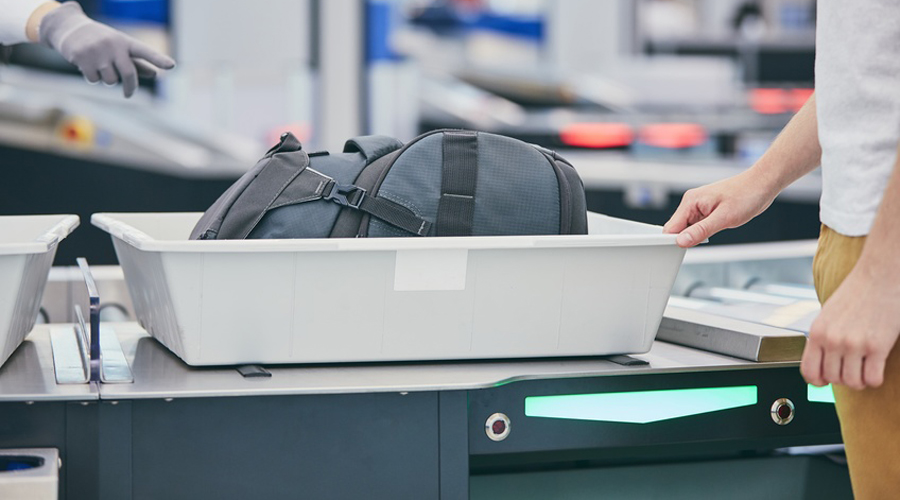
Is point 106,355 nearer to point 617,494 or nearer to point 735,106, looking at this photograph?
point 617,494

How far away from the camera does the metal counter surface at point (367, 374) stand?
1.04 metres

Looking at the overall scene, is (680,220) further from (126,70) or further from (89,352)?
(126,70)

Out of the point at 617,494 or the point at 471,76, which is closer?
the point at 617,494

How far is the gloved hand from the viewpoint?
1397 mm

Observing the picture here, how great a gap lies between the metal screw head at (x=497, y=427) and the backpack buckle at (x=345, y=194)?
263 mm

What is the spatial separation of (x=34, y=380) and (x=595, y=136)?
16.0ft

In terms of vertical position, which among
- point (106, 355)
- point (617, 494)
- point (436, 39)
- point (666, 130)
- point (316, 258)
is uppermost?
point (436, 39)

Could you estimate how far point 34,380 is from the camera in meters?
1.07

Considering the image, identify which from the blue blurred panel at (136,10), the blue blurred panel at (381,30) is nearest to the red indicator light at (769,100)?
the blue blurred panel at (381,30)

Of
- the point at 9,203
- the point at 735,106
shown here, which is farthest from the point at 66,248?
the point at 735,106

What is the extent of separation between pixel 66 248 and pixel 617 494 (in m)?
2.40

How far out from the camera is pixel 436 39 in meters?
7.78

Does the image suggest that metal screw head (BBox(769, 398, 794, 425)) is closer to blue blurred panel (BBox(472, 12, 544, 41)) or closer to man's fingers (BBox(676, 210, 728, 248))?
man's fingers (BBox(676, 210, 728, 248))

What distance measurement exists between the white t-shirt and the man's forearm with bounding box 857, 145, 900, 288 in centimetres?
3
